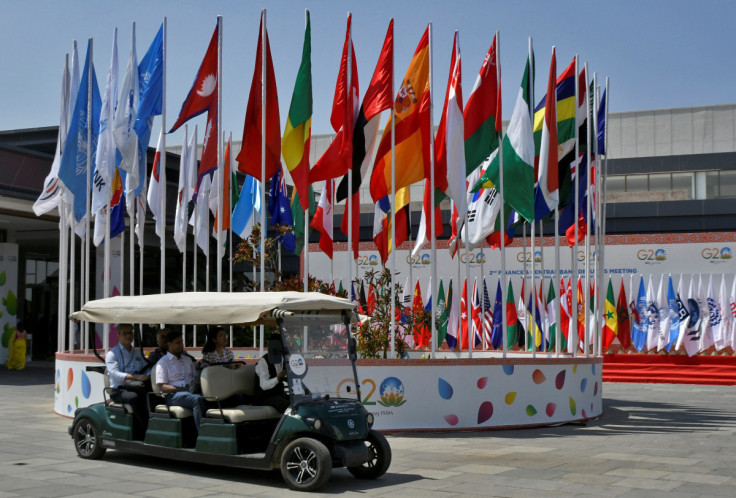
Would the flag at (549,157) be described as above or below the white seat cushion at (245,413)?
above

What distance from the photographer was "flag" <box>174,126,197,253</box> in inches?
859

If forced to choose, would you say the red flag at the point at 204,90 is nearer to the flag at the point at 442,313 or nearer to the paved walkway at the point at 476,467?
the paved walkway at the point at 476,467

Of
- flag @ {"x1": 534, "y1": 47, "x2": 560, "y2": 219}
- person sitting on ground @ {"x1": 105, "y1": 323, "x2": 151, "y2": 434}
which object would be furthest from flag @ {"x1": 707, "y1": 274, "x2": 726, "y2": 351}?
person sitting on ground @ {"x1": 105, "y1": 323, "x2": 151, "y2": 434}

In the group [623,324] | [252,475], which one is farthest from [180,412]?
[623,324]

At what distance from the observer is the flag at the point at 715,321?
88.4ft

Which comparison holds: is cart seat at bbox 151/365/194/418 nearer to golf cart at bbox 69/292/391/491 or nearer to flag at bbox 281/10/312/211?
golf cart at bbox 69/292/391/491

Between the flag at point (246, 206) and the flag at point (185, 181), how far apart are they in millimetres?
1256

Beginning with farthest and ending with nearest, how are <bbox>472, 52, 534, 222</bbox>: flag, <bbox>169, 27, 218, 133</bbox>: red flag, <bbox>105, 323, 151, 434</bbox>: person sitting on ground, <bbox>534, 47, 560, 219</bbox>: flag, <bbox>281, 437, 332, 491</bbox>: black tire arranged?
<bbox>534, 47, 560, 219</bbox>: flag, <bbox>169, 27, 218, 133</bbox>: red flag, <bbox>472, 52, 534, 222</bbox>: flag, <bbox>105, 323, 151, 434</bbox>: person sitting on ground, <bbox>281, 437, 332, 491</bbox>: black tire

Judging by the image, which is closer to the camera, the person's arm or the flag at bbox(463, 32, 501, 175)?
the person's arm

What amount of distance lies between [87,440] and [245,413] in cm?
259

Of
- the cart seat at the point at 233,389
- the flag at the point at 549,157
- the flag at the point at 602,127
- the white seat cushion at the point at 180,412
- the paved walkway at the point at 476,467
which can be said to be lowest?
the paved walkway at the point at 476,467

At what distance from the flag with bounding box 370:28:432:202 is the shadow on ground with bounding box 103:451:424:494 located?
6064mm

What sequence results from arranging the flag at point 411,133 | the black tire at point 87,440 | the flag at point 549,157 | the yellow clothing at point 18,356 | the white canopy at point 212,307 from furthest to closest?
the yellow clothing at point 18,356, the flag at point 549,157, the flag at point 411,133, the black tire at point 87,440, the white canopy at point 212,307

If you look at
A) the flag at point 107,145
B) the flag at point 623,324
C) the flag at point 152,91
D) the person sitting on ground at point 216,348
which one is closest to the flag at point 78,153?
the flag at point 107,145
